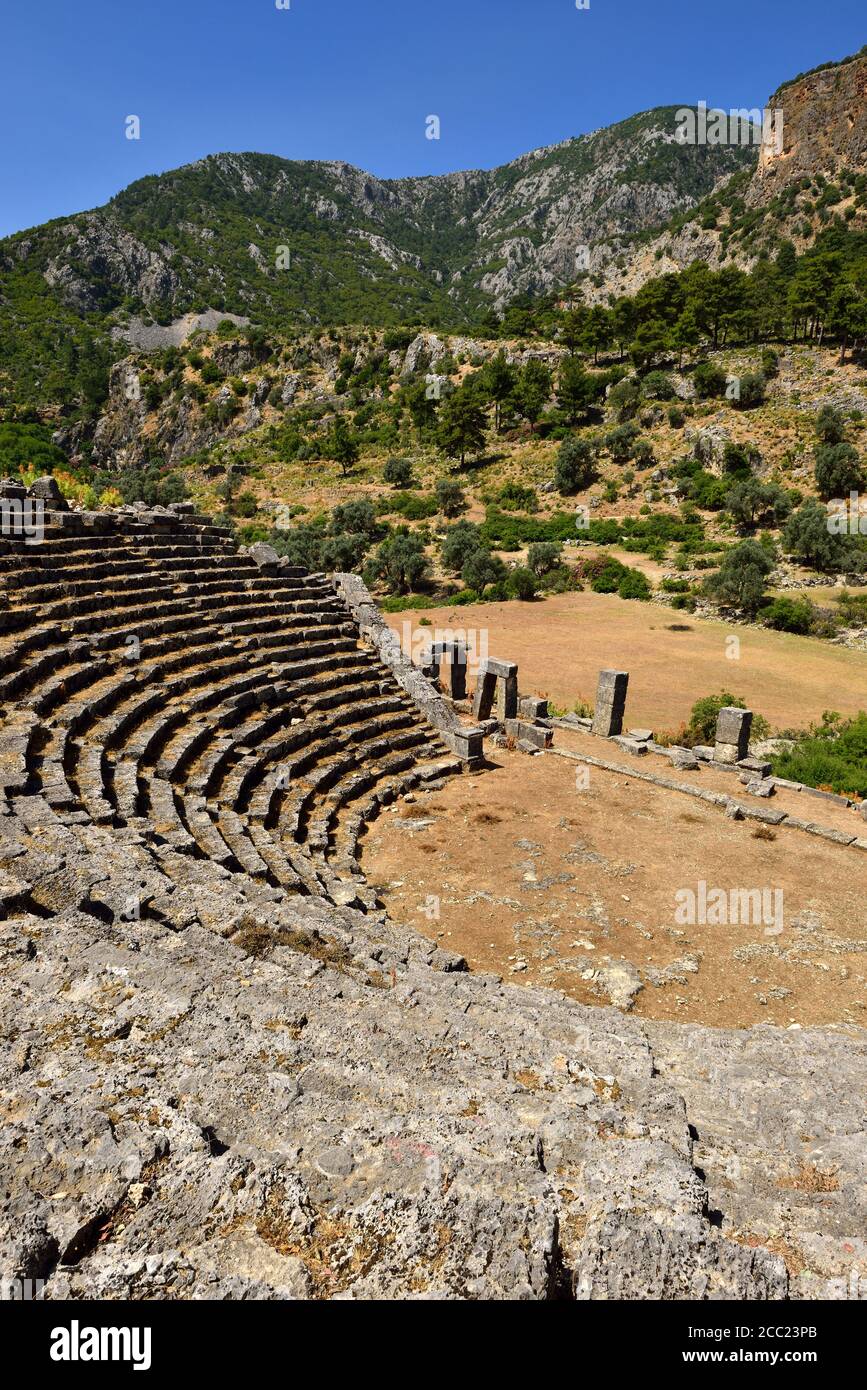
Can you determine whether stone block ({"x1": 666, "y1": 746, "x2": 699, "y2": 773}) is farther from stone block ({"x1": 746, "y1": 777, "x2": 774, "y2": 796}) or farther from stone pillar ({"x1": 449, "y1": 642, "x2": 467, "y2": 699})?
stone pillar ({"x1": 449, "y1": 642, "x2": 467, "y2": 699})

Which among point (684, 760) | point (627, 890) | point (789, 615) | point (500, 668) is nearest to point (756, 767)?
point (684, 760)

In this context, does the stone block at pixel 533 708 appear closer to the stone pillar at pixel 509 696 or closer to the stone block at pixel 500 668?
the stone pillar at pixel 509 696

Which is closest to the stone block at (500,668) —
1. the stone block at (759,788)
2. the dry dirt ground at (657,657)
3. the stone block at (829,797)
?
the dry dirt ground at (657,657)

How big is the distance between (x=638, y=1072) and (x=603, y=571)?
37.4m

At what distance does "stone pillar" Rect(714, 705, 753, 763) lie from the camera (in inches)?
666

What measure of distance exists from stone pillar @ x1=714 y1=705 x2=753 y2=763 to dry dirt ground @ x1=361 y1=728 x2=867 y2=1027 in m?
1.02

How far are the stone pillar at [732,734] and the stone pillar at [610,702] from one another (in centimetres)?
247

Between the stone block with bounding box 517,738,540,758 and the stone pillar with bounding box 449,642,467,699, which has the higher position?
the stone pillar with bounding box 449,642,467,699

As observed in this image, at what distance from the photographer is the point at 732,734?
17016 millimetres

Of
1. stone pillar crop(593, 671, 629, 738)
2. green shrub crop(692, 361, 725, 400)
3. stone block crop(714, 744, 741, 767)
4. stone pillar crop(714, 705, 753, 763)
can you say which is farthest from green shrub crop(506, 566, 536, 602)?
green shrub crop(692, 361, 725, 400)
